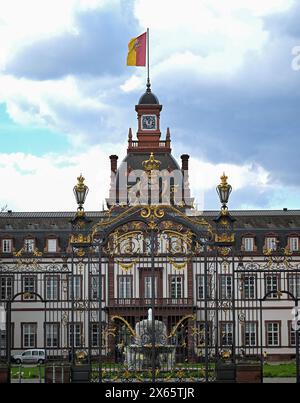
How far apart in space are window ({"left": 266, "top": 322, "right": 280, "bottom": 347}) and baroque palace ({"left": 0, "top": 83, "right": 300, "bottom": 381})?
93mm

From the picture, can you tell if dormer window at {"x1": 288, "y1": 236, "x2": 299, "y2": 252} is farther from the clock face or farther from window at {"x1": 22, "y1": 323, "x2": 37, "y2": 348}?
window at {"x1": 22, "y1": 323, "x2": 37, "y2": 348}

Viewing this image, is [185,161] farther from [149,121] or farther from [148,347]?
[148,347]

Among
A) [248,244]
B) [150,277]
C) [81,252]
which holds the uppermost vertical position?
[248,244]

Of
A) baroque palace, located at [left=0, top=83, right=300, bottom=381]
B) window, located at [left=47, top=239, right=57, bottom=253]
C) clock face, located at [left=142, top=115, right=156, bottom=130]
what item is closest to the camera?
baroque palace, located at [left=0, top=83, right=300, bottom=381]

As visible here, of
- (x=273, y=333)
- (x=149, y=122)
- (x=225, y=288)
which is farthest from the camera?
(x=149, y=122)

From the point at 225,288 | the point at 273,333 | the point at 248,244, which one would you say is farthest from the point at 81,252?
the point at 248,244

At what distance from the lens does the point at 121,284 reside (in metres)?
45.0

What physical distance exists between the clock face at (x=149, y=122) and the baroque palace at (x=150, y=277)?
0.33 feet

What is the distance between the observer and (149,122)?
6094 cm

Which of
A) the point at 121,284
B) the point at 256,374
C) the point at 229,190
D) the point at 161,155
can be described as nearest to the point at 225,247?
the point at 229,190

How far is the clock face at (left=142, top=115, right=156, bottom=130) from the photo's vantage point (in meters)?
60.7

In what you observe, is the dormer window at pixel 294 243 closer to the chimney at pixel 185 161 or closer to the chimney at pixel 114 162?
the chimney at pixel 185 161

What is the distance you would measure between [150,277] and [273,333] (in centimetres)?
966

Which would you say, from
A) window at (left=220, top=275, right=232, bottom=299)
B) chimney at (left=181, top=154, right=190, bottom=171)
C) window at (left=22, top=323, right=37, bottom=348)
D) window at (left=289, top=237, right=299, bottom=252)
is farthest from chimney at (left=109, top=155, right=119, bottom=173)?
window at (left=220, top=275, right=232, bottom=299)
